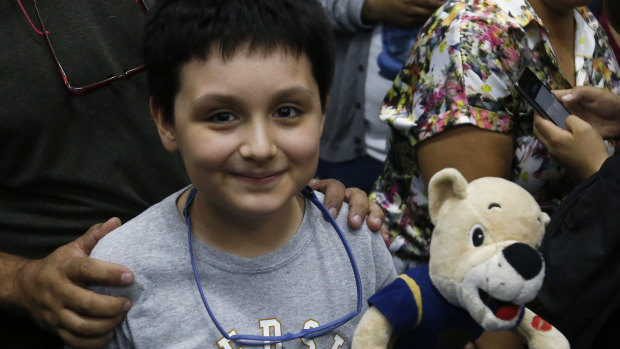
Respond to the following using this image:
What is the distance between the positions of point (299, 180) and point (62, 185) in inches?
23.1

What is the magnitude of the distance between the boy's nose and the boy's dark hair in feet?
0.43

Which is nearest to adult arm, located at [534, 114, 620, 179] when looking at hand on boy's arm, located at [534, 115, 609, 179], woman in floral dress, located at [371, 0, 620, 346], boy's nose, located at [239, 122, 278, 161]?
hand on boy's arm, located at [534, 115, 609, 179]

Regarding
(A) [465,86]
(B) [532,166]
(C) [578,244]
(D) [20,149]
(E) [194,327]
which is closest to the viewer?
(E) [194,327]

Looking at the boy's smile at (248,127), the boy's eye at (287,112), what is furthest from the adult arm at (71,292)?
the boy's eye at (287,112)

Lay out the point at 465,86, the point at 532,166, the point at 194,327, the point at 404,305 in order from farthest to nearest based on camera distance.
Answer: the point at 532,166, the point at 465,86, the point at 194,327, the point at 404,305

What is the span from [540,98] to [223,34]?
0.86 metres

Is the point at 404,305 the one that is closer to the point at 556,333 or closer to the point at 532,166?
the point at 556,333

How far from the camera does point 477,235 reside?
3.47 ft

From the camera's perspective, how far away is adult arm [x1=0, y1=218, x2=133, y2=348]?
1.23 meters

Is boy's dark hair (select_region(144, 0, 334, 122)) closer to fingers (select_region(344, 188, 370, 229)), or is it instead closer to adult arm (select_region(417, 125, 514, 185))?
fingers (select_region(344, 188, 370, 229))

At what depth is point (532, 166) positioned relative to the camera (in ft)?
6.11

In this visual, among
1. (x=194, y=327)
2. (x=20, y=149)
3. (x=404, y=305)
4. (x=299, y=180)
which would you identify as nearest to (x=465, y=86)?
(x=299, y=180)

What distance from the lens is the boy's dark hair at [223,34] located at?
3.96ft

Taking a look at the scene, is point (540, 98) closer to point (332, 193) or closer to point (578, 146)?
point (578, 146)
